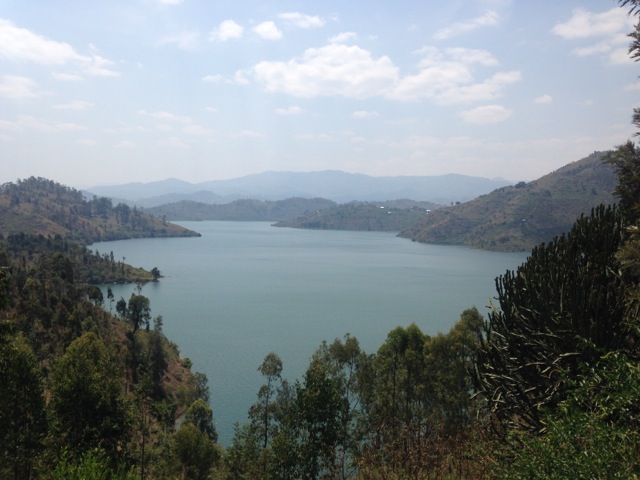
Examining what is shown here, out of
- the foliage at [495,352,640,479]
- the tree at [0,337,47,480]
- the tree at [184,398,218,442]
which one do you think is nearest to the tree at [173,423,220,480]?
the tree at [184,398,218,442]

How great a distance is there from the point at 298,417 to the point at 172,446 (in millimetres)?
16517

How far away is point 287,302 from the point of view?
93688mm

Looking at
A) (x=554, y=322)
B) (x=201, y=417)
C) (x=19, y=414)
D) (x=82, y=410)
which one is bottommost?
(x=201, y=417)

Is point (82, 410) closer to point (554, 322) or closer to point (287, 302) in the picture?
point (554, 322)

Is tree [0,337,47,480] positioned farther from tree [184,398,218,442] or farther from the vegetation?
tree [184,398,218,442]

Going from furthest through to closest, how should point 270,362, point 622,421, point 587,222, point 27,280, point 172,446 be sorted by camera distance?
point 27,280 → point 270,362 → point 172,446 → point 587,222 → point 622,421

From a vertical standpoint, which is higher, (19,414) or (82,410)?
(19,414)

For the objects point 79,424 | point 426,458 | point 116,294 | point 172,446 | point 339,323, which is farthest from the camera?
point 116,294

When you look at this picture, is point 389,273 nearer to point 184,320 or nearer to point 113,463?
point 184,320

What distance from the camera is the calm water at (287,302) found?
57.5m

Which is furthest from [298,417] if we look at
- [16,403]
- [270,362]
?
[270,362]

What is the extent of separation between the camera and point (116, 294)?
10819cm

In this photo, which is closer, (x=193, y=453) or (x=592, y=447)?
(x=592, y=447)

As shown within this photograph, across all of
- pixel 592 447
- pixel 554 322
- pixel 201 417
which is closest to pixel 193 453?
pixel 201 417
